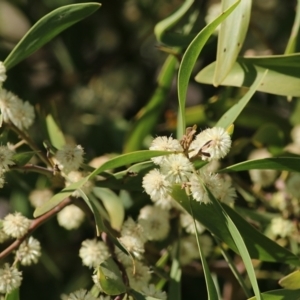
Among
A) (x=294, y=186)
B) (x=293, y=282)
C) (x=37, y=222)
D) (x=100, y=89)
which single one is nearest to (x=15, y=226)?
(x=37, y=222)

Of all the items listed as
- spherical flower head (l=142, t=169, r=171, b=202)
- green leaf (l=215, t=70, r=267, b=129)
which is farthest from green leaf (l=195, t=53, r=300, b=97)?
spherical flower head (l=142, t=169, r=171, b=202)

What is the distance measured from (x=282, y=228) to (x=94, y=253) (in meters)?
0.40

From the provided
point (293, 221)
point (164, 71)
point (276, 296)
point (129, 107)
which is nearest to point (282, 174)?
point (293, 221)

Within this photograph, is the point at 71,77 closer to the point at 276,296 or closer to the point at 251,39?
the point at 251,39

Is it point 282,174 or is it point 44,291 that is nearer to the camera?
point 282,174

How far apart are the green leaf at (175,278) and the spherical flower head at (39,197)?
13.1 inches

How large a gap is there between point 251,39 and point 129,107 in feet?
1.50

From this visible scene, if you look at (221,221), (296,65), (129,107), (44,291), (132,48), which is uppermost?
(296,65)

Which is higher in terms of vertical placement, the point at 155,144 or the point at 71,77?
the point at 155,144

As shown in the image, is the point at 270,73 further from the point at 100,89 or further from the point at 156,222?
the point at 100,89

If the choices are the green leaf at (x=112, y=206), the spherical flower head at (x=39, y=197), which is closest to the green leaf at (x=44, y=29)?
the green leaf at (x=112, y=206)

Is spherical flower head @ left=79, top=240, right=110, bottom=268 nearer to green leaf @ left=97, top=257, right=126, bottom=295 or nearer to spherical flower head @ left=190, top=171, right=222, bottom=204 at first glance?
green leaf @ left=97, top=257, right=126, bottom=295

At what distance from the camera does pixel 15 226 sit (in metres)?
1.14

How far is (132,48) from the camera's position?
2.14 metres
